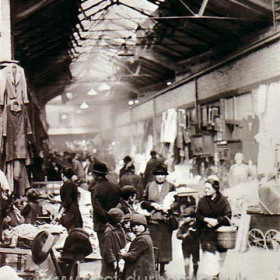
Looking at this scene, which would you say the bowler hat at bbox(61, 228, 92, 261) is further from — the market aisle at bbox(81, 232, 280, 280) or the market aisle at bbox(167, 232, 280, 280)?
the market aisle at bbox(167, 232, 280, 280)

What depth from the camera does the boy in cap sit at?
491cm

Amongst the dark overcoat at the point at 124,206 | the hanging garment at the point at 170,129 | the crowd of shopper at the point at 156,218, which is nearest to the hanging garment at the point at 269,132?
the crowd of shopper at the point at 156,218

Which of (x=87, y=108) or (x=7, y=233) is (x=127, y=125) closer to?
(x=87, y=108)

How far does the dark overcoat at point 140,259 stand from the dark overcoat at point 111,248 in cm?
57

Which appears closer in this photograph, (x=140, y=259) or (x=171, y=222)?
(x=140, y=259)

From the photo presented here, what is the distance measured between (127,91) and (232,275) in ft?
39.3

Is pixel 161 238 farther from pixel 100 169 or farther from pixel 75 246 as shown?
pixel 75 246

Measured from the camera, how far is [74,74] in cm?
1495

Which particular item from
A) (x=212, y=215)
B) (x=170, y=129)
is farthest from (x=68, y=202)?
(x=170, y=129)

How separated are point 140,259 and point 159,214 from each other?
4.94 ft

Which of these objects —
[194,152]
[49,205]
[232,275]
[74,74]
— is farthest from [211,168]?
[74,74]

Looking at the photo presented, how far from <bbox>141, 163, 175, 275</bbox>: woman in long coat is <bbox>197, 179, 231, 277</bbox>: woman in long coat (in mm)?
521

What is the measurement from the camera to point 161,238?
5707mm

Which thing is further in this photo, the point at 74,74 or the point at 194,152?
the point at 74,74
